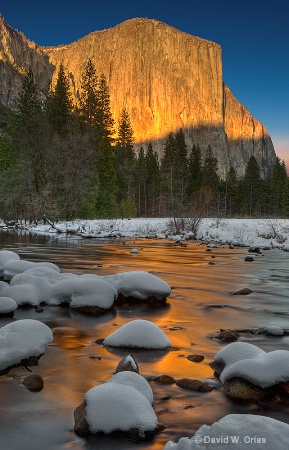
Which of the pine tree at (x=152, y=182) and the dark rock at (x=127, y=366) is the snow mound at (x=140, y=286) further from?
the pine tree at (x=152, y=182)

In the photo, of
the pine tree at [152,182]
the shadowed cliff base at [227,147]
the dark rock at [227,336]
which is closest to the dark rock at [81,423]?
the dark rock at [227,336]

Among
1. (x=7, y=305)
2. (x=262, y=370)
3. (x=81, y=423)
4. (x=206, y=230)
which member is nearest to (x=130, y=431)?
(x=81, y=423)

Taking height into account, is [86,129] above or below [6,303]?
above

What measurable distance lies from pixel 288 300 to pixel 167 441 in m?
5.95

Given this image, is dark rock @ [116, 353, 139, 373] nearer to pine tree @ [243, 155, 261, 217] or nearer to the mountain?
pine tree @ [243, 155, 261, 217]

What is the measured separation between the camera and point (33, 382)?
11.9 ft

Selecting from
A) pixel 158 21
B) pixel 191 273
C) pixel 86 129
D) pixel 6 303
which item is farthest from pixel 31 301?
pixel 158 21

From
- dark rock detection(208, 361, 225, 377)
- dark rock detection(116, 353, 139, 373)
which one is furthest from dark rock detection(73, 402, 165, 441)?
dark rock detection(208, 361, 225, 377)

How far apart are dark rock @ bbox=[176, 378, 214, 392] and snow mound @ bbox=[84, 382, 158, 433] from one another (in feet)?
2.45

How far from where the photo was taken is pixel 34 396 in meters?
3.43

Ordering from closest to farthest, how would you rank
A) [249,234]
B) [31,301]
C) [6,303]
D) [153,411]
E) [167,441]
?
[167,441]
[153,411]
[6,303]
[31,301]
[249,234]

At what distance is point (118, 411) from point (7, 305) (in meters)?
3.60

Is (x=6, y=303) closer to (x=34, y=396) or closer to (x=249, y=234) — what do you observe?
(x=34, y=396)

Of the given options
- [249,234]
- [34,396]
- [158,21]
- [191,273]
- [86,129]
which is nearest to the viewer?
[34,396]
